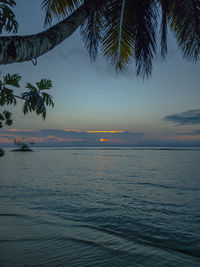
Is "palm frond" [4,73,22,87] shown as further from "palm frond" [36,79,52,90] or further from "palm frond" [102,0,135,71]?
"palm frond" [102,0,135,71]

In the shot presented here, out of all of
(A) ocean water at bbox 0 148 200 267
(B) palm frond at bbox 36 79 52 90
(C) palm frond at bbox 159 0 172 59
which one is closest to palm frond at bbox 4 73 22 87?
(B) palm frond at bbox 36 79 52 90

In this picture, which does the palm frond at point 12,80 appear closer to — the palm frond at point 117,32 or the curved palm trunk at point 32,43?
the curved palm trunk at point 32,43

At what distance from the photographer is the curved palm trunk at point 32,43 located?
224 cm

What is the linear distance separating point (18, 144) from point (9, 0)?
83.5 metres

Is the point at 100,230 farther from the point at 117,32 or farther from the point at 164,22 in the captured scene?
the point at 164,22

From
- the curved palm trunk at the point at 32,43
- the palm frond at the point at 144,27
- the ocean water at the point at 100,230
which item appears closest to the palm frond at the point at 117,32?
the palm frond at the point at 144,27

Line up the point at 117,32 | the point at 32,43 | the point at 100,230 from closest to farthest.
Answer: the point at 32,43
the point at 100,230
the point at 117,32

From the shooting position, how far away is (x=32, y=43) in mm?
2559

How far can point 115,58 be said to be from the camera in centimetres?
649

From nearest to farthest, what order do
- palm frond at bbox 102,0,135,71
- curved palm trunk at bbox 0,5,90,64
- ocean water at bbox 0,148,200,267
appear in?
curved palm trunk at bbox 0,5,90,64 < ocean water at bbox 0,148,200,267 < palm frond at bbox 102,0,135,71

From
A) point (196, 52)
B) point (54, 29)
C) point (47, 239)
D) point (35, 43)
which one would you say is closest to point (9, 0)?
point (35, 43)

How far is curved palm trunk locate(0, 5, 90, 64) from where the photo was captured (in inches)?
88.2

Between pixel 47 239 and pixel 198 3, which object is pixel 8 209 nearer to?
pixel 47 239

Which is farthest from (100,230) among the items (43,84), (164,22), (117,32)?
(164,22)
